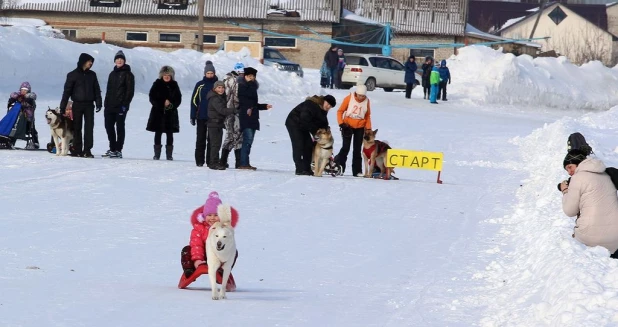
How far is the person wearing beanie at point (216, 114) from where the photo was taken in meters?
17.6

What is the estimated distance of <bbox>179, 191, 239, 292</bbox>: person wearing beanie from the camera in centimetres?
890

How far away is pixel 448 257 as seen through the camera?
11.3m

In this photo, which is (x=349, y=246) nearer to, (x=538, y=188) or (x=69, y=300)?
(x=69, y=300)

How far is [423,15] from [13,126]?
48680 mm

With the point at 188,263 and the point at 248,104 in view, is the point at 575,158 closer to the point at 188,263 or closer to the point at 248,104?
the point at 188,263

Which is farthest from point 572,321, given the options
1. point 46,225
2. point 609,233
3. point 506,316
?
point 46,225

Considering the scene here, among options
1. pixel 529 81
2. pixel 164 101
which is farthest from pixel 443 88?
pixel 164 101

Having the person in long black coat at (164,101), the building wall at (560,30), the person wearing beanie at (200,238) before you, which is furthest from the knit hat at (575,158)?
the building wall at (560,30)

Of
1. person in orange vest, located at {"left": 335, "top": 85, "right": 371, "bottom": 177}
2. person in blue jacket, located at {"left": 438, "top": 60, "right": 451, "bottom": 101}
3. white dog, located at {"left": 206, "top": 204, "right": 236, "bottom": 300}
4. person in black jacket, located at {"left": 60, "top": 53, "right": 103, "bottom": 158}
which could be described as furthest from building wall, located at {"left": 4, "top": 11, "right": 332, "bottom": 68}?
white dog, located at {"left": 206, "top": 204, "right": 236, "bottom": 300}

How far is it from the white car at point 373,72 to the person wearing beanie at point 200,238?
1397 inches

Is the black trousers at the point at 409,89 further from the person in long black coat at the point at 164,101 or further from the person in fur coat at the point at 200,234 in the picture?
the person in fur coat at the point at 200,234

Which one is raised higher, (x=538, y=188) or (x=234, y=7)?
(x=234, y=7)

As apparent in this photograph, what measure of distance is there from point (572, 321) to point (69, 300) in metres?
3.43

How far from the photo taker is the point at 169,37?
6209 cm
